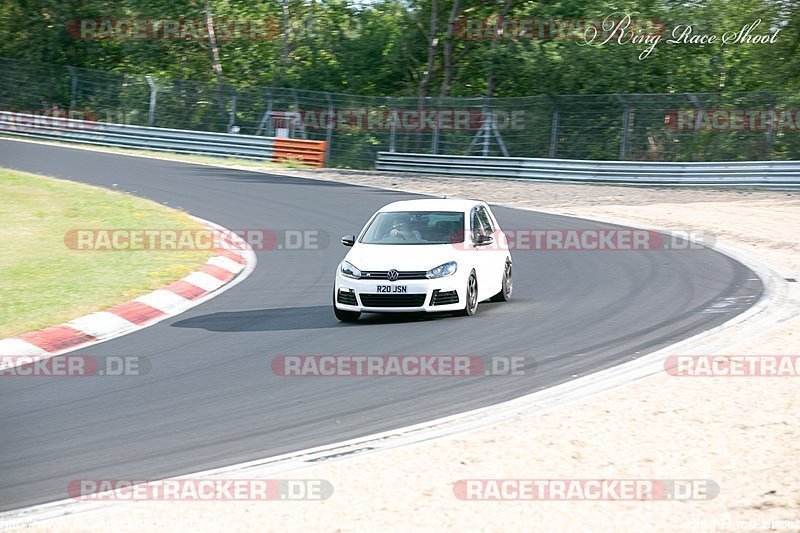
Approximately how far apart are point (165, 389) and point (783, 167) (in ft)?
74.2

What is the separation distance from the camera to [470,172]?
3269cm

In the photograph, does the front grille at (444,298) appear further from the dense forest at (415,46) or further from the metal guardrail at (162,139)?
the dense forest at (415,46)

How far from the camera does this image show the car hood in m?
12.2

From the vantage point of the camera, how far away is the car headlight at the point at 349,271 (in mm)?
12227

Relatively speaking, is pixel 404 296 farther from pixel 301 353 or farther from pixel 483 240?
pixel 301 353

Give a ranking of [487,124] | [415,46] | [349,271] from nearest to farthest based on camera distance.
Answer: [349,271] → [487,124] → [415,46]

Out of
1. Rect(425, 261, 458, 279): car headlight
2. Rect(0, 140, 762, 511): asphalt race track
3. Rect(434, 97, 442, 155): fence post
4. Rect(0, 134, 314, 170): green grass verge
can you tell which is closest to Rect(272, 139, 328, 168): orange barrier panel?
Rect(0, 134, 314, 170): green grass verge

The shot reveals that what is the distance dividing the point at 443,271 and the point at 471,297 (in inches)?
22.4

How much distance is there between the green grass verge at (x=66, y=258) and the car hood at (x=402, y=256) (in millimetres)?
2897

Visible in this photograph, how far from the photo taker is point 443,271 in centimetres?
1215

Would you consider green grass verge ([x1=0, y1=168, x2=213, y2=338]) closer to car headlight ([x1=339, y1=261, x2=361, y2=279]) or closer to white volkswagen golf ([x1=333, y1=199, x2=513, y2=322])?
car headlight ([x1=339, y1=261, x2=361, y2=279])

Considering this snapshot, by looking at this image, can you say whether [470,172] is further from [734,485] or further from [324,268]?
[734,485]

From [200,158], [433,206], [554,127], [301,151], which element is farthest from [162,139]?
[433,206]

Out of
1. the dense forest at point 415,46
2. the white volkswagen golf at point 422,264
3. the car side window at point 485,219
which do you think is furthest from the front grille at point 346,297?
the dense forest at point 415,46
